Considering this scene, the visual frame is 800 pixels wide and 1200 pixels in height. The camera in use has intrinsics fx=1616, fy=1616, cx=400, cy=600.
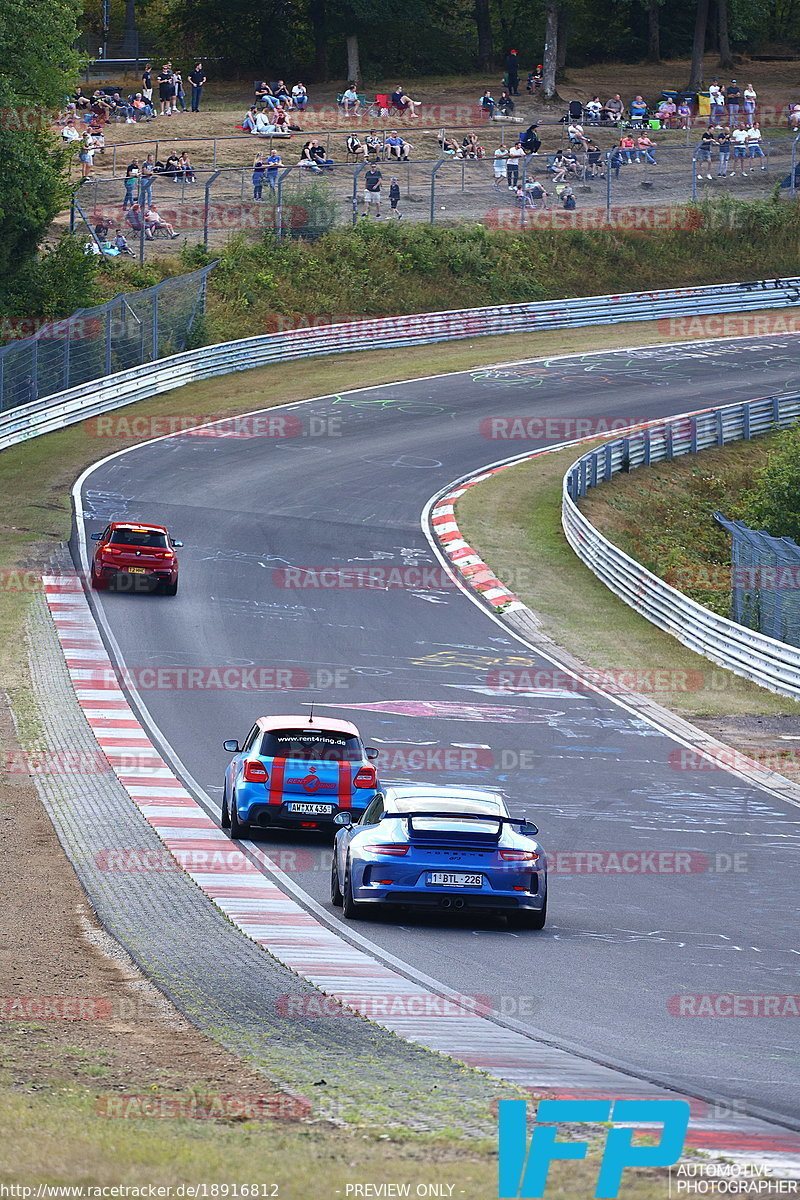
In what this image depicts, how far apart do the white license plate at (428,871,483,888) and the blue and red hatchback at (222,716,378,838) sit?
11.5 feet

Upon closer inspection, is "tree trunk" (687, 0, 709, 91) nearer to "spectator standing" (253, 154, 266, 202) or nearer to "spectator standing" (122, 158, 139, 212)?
"spectator standing" (253, 154, 266, 202)

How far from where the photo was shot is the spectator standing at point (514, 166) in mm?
68044

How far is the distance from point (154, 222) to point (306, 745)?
46309 mm

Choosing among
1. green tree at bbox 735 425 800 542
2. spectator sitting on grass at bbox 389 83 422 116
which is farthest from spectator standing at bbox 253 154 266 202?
green tree at bbox 735 425 800 542

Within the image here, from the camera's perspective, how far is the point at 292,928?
1401 cm

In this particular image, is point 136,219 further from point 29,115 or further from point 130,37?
point 130,37

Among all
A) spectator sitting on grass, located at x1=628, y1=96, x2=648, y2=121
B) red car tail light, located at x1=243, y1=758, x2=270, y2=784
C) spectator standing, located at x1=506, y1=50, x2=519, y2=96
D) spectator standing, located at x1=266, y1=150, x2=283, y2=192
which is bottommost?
red car tail light, located at x1=243, y1=758, x2=270, y2=784

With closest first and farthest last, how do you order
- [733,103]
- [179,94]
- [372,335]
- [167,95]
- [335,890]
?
[335,890]
[372,335]
[167,95]
[179,94]
[733,103]

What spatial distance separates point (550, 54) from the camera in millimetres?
84125

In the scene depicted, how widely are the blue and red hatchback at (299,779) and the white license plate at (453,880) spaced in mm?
3497

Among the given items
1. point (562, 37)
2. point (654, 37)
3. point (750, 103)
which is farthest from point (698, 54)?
point (750, 103)

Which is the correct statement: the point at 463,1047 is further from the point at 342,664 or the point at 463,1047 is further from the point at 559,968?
the point at 342,664

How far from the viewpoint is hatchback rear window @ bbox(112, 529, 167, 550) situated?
32.5 m

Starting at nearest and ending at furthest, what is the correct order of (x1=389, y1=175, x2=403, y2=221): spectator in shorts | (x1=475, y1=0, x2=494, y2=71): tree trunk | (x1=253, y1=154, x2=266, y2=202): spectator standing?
1. (x1=253, y1=154, x2=266, y2=202): spectator standing
2. (x1=389, y1=175, x2=403, y2=221): spectator in shorts
3. (x1=475, y1=0, x2=494, y2=71): tree trunk
